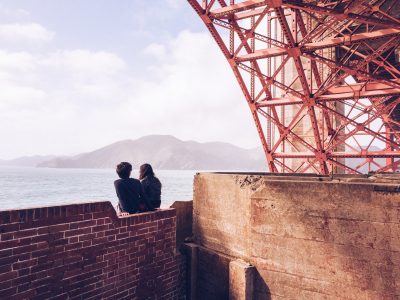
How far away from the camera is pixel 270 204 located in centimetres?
432

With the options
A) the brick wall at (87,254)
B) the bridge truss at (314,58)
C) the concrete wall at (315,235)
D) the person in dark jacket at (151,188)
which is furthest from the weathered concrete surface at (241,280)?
the bridge truss at (314,58)

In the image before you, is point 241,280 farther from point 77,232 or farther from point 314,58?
point 314,58

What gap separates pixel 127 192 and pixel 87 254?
47.5 inches

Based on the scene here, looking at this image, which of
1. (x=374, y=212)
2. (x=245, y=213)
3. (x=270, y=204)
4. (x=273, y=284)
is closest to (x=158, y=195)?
(x=245, y=213)

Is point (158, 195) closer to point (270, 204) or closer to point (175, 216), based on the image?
point (175, 216)

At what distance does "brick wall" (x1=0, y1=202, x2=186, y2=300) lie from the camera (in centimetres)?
328

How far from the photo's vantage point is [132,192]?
16.2 ft

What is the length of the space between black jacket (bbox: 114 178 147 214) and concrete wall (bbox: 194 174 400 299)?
1.48 m

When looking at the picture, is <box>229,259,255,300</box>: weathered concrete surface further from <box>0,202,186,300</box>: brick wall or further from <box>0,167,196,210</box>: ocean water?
<box>0,167,196,210</box>: ocean water

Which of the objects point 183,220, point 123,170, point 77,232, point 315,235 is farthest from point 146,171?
point 315,235

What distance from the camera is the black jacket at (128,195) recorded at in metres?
4.87

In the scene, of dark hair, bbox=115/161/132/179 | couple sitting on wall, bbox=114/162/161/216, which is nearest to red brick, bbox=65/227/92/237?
couple sitting on wall, bbox=114/162/161/216

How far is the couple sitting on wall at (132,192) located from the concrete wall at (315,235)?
4.31ft

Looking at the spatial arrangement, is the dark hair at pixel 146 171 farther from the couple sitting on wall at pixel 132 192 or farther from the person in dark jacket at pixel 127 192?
the person in dark jacket at pixel 127 192
